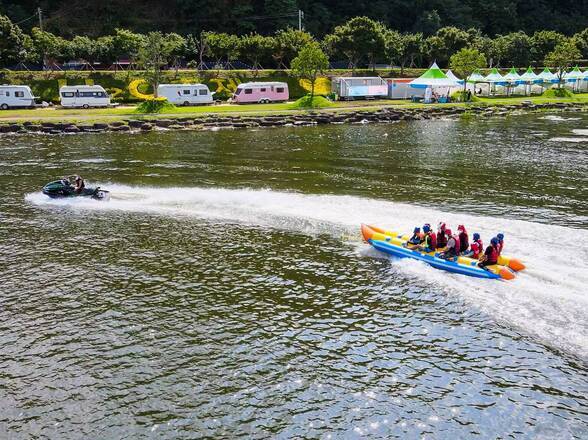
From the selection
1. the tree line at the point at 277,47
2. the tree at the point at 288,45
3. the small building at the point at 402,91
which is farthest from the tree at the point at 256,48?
the small building at the point at 402,91

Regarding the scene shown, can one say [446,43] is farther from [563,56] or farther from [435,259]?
[435,259]

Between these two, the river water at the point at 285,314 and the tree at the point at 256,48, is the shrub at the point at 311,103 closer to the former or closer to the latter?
the tree at the point at 256,48

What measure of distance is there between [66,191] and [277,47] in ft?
261

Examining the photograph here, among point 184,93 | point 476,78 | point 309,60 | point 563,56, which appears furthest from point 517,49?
point 184,93

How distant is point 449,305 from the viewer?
23.4 metres

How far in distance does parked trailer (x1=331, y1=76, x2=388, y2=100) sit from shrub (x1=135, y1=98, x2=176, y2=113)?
33.2m

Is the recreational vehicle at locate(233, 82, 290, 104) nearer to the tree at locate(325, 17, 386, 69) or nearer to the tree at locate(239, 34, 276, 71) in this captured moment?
the tree at locate(239, 34, 276, 71)

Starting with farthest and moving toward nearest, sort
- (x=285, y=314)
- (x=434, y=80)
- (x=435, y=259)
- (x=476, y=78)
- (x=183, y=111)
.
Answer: (x=476, y=78) → (x=434, y=80) → (x=183, y=111) → (x=435, y=259) → (x=285, y=314)

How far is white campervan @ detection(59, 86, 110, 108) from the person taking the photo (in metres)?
84.4

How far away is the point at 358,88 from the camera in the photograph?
101750 mm

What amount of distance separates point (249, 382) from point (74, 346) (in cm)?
691

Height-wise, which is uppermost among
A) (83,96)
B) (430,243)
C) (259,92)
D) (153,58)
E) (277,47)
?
(277,47)

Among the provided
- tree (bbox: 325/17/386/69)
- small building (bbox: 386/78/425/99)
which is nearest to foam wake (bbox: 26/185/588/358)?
small building (bbox: 386/78/425/99)

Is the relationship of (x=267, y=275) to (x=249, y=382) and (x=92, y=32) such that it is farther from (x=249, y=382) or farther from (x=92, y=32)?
(x=92, y=32)
